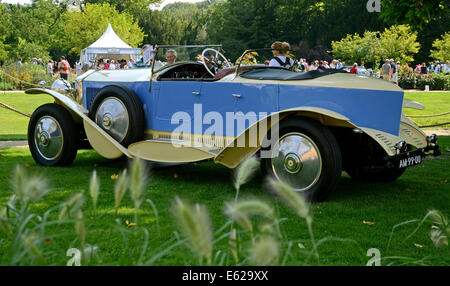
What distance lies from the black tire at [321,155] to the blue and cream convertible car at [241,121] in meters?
0.01

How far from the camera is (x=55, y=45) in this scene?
216 ft

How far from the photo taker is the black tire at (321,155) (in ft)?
17.3

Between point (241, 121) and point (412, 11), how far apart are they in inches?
129

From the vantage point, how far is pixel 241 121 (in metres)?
6.10

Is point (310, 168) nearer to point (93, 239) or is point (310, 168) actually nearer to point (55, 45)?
point (93, 239)

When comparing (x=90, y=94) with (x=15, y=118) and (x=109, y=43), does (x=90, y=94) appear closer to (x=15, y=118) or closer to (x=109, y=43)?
(x=15, y=118)

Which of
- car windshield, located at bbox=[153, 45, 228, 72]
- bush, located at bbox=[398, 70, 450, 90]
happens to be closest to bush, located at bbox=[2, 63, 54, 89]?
bush, located at bbox=[398, 70, 450, 90]

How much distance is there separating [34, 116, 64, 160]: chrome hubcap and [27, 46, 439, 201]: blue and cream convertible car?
15mm

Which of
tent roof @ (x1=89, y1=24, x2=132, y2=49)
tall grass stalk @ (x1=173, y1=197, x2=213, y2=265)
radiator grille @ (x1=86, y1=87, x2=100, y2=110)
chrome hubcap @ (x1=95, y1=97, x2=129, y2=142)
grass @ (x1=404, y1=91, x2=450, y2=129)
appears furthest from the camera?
tent roof @ (x1=89, y1=24, x2=132, y2=49)

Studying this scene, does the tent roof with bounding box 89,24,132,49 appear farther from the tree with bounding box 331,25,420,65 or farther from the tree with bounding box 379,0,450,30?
the tree with bounding box 379,0,450,30

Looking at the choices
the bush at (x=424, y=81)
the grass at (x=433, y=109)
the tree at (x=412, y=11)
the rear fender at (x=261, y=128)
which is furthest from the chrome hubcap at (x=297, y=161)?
the bush at (x=424, y=81)

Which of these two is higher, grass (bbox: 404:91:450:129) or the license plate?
the license plate

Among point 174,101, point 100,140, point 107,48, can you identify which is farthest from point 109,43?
point 174,101

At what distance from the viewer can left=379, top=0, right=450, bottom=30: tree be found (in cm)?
738
